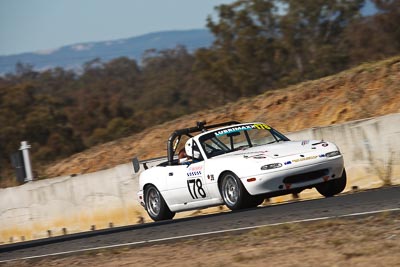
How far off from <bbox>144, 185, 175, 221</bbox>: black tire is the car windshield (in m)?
1.45

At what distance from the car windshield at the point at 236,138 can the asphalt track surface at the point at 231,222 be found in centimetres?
123

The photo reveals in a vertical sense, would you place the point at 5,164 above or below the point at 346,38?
below

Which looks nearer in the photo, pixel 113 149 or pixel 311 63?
pixel 113 149

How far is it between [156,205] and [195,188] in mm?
1487

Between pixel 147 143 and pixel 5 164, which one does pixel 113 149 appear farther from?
pixel 5 164

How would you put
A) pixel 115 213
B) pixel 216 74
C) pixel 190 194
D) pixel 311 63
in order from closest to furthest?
pixel 190 194, pixel 115 213, pixel 311 63, pixel 216 74

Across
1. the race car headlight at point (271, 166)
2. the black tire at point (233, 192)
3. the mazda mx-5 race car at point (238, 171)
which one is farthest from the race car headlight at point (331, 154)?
the black tire at point (233, 192)

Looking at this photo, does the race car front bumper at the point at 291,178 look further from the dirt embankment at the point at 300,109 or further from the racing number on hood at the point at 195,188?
the dirt embankment at the point at 300,109

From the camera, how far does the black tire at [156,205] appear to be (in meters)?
14.1

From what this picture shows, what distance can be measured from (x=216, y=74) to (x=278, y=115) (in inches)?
791

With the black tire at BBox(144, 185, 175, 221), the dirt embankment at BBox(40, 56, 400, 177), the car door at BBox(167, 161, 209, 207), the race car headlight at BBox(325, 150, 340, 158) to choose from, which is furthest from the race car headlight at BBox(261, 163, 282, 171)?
the dirt embankment at BBox(40, 56, 400, 177)

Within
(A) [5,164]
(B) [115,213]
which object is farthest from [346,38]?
(B) [115,213]

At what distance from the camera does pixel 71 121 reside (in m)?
52.6

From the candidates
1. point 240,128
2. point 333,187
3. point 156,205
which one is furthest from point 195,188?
point 333,187
